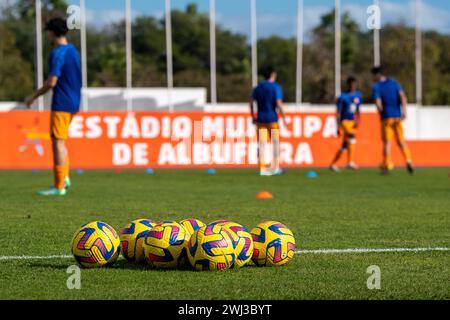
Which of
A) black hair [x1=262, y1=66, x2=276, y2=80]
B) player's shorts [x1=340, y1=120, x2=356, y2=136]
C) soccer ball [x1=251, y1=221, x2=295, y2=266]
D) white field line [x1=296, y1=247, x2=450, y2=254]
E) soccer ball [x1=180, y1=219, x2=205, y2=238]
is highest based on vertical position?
black hair [x1=262, y1=66, x2=276, y2=80]

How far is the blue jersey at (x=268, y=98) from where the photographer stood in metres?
20.8

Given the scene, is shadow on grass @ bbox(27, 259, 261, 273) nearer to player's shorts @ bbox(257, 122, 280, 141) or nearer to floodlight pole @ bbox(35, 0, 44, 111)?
player's shorts @ bbox(257, 122, 280, 141)

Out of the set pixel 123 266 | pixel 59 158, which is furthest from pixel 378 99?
pixel 123 266

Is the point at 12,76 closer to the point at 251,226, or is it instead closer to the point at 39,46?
the point at 39,46

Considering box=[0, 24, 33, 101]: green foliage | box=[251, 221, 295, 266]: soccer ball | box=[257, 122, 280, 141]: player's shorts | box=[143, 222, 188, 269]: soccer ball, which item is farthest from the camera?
box=[0, 24, 33, 101]: green foliage

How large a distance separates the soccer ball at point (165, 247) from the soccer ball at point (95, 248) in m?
0.24

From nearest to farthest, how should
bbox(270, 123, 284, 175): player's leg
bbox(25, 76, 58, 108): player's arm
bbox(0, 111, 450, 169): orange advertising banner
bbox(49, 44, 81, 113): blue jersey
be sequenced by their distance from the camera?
bbox(25, 76, 58, 108): player's arm
bbox(49, 44, 81, 113): blue jersey
bbox(270, 123, 284, 175): player's leg
bbox(0, 111, 450, 169): orange advertising banner

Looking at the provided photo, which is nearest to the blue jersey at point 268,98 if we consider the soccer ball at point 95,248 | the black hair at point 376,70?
the black hair at point 376,70

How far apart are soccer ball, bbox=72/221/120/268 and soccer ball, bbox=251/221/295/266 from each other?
3.17 feet

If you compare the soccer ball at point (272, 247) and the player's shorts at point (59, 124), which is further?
the player's shorts at point (59, 124)

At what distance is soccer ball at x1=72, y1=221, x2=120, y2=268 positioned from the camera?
6609mm

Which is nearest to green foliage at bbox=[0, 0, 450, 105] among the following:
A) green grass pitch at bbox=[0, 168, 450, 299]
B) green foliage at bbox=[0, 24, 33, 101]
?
green foliage at bbox=[0, 24, 33, 101]

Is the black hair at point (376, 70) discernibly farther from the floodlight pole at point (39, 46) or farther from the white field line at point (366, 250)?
the white field line at point (366, 250)

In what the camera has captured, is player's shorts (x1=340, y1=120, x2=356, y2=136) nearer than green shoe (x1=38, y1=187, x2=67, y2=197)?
No
